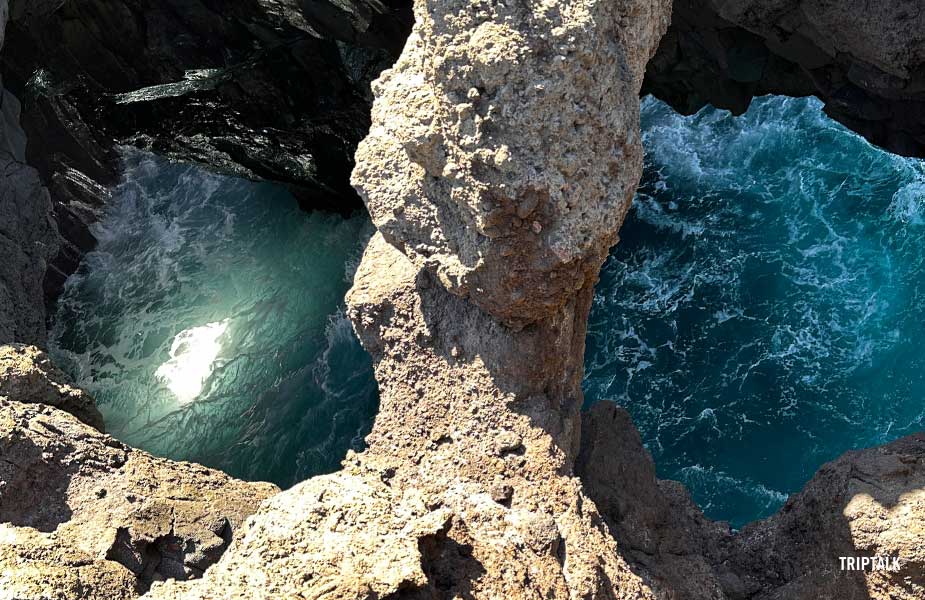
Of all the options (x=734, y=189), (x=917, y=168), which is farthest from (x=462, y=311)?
(x=917, y=168)

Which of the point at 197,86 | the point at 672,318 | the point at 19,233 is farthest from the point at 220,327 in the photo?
the point at 672,318

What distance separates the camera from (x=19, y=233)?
13.6 meters

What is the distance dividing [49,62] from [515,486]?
1265 centimetres

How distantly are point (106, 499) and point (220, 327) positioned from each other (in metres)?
8.57

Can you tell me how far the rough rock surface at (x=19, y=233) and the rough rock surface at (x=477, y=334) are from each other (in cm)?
578

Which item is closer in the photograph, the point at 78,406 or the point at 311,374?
the point at 78,406

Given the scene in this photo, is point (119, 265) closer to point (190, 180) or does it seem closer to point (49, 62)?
point (190, 180)

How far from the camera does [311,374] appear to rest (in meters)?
15.0

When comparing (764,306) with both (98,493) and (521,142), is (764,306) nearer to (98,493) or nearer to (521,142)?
(521,142)

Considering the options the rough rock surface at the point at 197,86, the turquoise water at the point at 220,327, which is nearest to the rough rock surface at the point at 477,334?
the turquoise water at the point at 220,327

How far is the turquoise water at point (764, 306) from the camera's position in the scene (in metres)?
12.6

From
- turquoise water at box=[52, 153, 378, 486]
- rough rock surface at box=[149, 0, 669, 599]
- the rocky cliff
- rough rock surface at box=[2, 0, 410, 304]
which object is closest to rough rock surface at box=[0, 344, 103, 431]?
the rocky cliff

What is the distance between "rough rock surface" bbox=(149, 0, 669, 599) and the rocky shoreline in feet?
0.06

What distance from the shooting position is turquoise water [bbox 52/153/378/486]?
1428cm
